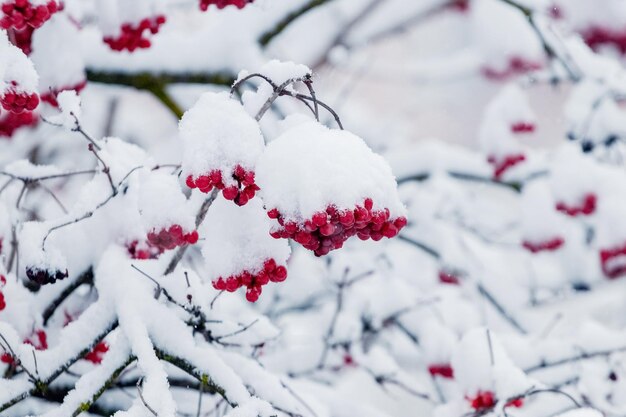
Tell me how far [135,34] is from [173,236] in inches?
42.8

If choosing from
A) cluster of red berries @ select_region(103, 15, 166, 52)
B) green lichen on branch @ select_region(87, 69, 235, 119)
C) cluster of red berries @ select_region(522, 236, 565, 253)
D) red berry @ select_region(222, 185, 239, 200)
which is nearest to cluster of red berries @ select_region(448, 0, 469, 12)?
cluster of red berries @ select_region(522, 236, 565, 253)

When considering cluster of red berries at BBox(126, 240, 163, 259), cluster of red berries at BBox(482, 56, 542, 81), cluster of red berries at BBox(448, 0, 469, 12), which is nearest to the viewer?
cluster of red berries at BBox(126, 240, 163, 259)

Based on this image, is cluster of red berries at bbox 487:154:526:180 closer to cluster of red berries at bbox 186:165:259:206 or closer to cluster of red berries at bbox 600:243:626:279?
cluster of red berries at bbox 600:243:626:279

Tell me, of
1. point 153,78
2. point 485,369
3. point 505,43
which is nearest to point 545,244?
point 505,43

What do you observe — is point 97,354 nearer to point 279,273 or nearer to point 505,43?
point 279,273

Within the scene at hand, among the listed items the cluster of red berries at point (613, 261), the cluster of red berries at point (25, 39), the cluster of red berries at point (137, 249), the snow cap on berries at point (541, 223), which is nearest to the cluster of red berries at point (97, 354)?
the cluster of red berries at point (137, 249)

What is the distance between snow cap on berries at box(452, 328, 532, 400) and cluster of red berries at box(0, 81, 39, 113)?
1.53 metres

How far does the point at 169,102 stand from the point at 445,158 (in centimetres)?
172

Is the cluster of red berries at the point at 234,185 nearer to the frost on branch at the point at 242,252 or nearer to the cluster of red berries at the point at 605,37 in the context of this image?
the frost on branch at the point at 242,252

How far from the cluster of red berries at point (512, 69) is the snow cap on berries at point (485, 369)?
240 cm

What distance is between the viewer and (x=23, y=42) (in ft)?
7.07

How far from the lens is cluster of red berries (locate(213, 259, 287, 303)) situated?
1.41 meters

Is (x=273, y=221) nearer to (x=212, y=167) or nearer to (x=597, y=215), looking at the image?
(x=212, y=167)

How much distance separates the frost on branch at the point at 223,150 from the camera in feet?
4.25
